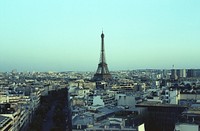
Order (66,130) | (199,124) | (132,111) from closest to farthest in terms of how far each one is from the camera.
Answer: (199,124) → (132,111) → (66,130)

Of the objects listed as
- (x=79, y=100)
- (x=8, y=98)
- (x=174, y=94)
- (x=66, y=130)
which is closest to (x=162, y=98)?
(x=174, y=94)

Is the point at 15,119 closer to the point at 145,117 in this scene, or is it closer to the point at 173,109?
the point at 145,117

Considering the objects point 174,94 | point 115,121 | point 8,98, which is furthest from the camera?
point 8,98

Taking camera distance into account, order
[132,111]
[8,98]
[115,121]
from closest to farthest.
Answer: [115,121], [132,111], [8,98]

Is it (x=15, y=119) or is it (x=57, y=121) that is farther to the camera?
(x=57, y=121)

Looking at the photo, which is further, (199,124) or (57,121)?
(57,121)

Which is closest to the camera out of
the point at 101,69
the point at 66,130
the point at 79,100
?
the point at 66,130

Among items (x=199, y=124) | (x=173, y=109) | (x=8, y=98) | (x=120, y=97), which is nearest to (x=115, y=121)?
(x=199, y=124)

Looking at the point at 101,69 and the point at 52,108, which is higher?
the point at 101,69

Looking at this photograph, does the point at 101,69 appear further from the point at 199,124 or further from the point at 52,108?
the point at 199,124
